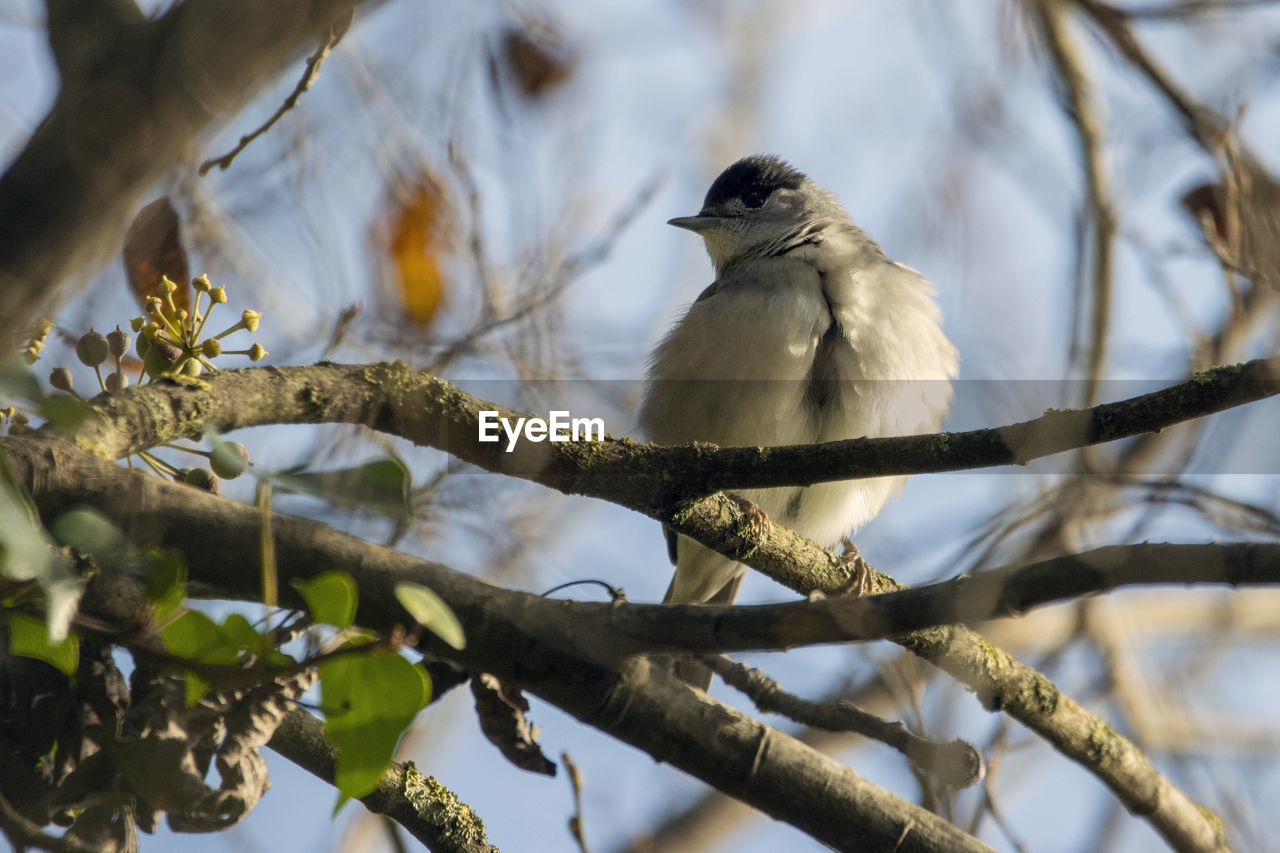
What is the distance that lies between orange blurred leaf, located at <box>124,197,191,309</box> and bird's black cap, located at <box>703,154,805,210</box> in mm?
4446

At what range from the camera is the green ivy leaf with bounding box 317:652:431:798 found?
1479 mm

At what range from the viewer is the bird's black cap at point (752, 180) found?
256 inches

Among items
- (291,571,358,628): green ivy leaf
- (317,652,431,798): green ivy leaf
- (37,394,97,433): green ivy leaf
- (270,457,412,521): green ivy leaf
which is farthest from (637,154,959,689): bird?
(37,394,97,433): green ivy leaf

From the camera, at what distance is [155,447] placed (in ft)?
7.13

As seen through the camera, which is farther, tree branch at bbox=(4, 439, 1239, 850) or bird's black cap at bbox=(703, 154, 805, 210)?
bird's black cap at bbox=(703, 154, 805, 210)

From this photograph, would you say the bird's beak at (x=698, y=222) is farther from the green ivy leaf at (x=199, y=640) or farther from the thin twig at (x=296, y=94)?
the green ivy leaf at (x=199, y=640)

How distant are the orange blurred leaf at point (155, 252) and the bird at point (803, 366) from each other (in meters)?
2.66

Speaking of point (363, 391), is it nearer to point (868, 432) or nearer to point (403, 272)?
point (403, 272)

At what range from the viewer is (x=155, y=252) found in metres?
2.41

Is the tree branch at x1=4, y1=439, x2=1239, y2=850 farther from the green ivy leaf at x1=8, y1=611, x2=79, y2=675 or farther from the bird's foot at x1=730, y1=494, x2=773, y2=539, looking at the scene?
the bird's foot at x1=730, y1=494, x2=773, y2=539

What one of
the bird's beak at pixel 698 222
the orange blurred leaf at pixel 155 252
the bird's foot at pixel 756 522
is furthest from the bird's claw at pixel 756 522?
the bird's beak at pixel 698 222

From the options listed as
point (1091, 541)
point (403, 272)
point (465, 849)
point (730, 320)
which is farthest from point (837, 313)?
point (465, 849)

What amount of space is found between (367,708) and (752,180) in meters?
5.51

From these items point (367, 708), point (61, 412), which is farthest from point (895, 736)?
point (61, 412)
